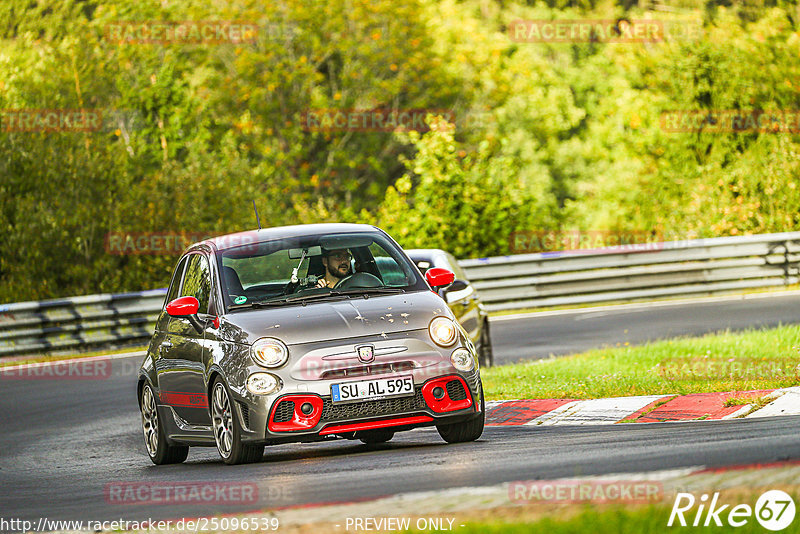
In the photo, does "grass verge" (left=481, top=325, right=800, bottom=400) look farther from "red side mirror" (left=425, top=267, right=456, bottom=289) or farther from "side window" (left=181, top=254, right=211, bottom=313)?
"side window" (left=181, top=254, right=211, bottom=313)

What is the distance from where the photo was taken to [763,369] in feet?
40.9

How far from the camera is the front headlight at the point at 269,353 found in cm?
918

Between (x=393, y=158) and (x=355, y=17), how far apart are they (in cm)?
532

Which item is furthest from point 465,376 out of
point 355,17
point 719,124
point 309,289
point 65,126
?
point 355,17

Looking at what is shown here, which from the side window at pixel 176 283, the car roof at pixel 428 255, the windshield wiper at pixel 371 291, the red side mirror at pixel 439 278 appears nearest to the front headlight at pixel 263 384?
the windshield wiper at pixel 371 291

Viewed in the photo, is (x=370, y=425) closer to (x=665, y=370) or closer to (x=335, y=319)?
(x=335, y=319)

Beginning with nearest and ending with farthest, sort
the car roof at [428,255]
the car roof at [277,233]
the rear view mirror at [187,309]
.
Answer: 1. the rear view mirror at [187,309]
2. the car roof at [277,233]
3. the car roof at [428,255]

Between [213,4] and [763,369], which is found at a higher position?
[213,4]

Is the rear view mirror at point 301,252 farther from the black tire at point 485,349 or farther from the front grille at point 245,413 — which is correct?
the black tire at point 485,349

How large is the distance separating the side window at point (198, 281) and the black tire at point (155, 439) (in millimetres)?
919

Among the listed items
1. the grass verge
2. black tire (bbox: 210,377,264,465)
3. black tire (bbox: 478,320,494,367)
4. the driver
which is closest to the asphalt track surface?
black tire (bbox: 210,377,264,465)

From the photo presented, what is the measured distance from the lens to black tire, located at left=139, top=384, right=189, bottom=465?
11008 millimetres

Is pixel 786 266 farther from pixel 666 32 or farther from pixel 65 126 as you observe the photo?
pixel 666 32

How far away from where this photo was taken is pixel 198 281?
10781 millimetres
